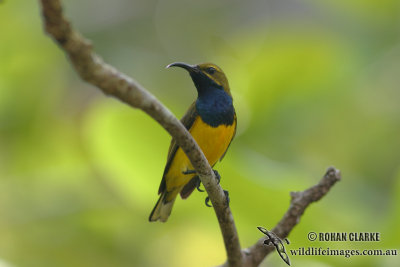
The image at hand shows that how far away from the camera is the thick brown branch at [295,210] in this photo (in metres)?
1.81

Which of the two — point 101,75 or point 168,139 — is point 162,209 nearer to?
point 168,139

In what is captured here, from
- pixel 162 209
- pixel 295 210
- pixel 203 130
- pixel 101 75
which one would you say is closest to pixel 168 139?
pixel 203 130

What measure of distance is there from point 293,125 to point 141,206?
93 centimetres

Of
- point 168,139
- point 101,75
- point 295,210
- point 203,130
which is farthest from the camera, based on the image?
point 203,130

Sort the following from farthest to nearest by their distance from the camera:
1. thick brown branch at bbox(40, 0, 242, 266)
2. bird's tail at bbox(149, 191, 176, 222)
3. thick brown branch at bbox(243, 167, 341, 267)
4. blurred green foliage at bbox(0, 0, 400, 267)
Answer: bird's tail at bbox(149, 191, 176, 222), blurred green foliage at bbox(0, 0, 400, 267), thick brown branch at bbox(243, 167, 341, 267), thick brown branch at bbox(40, 0, 242, 266)

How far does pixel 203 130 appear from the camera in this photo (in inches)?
107

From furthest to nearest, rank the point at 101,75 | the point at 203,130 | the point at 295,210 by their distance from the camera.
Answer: the point at 203,130 < the point at 295,210 < the point at 101,75

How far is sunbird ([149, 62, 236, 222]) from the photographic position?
2670 mm

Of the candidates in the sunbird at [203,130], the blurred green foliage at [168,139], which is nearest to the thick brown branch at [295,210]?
the blurred green foliage at [168,139]

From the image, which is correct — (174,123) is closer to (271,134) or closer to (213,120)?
(213,120)

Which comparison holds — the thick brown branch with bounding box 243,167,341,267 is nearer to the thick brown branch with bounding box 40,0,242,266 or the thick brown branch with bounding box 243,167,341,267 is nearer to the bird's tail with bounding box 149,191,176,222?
the thick brown branch with bounding box 40,0,242,266

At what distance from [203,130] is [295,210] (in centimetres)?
92

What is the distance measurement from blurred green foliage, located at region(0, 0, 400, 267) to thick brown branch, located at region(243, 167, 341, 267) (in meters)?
0.39

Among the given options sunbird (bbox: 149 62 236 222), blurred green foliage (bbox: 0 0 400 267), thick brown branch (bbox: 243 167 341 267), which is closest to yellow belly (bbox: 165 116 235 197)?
sunbird (bbox: 149 62 236 222)
